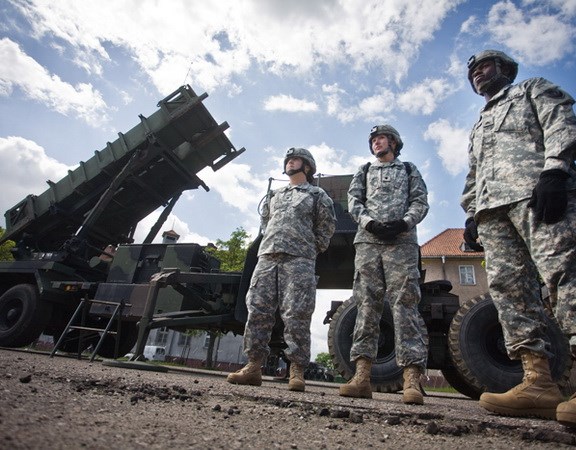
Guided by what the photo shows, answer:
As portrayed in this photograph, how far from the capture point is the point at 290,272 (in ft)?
9.72

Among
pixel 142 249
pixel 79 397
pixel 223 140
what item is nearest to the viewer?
pixel 79 397

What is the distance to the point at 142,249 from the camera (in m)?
5.59

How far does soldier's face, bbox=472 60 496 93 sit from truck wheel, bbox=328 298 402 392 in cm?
220

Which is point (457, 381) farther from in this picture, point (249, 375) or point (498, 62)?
point (498, 62)

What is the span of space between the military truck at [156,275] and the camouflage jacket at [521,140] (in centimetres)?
176

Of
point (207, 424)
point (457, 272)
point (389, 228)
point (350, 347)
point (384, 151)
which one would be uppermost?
point (457, 272)

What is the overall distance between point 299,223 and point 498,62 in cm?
180

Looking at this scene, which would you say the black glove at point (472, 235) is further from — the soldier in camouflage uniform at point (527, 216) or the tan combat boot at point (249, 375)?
the tan combat boot at point (249, 375)

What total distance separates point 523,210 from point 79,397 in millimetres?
2093

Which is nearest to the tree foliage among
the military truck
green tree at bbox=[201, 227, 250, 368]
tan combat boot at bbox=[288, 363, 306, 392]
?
green tree at bbox=[201, 227, 250, 368]

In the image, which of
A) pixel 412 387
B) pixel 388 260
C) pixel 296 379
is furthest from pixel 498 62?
pixel 296 379

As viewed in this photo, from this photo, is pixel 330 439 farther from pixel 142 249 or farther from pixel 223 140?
pixel 223 140

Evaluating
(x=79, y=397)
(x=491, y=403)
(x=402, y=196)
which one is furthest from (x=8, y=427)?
(x=402, y=196)

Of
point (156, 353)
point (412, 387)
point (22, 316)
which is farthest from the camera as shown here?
point (156, 353)
